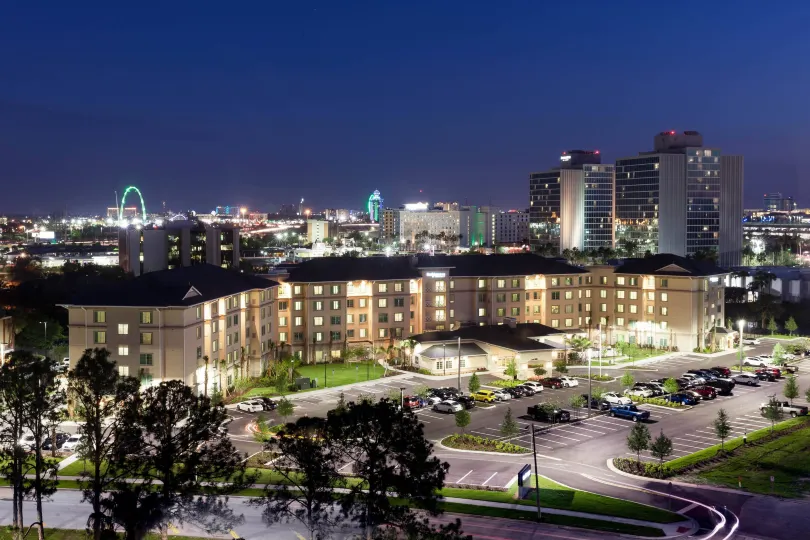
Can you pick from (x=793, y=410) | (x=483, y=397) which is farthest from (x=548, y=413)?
(x=793, y=410)

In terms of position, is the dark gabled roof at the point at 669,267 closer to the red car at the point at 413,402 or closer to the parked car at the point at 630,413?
the parked car at the point at 630,413

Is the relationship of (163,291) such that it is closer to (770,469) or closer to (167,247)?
(770,469)

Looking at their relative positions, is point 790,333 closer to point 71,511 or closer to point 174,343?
point 174,343

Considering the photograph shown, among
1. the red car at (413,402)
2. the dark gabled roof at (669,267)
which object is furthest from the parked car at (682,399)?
the dark gabled roof at (669,267)

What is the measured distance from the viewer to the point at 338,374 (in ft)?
212

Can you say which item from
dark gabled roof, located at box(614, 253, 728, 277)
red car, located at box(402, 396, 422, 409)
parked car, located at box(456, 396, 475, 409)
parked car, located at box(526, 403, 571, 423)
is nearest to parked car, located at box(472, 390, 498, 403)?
parked car, located at box(456, 396, 475, 409)

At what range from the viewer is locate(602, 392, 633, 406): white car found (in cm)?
5219

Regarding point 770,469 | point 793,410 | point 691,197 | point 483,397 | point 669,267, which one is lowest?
point 770,469

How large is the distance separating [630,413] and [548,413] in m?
5.11

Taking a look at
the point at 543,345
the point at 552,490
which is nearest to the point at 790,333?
the point at 543,345

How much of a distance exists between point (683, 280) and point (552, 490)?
4593 cm

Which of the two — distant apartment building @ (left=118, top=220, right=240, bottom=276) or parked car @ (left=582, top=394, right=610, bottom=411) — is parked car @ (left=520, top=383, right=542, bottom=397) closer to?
parked car @ (left=582, top=394, right=610, bottom=411)

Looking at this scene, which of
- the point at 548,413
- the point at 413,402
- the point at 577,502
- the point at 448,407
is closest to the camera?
the point at 577,502

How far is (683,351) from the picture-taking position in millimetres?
75812
